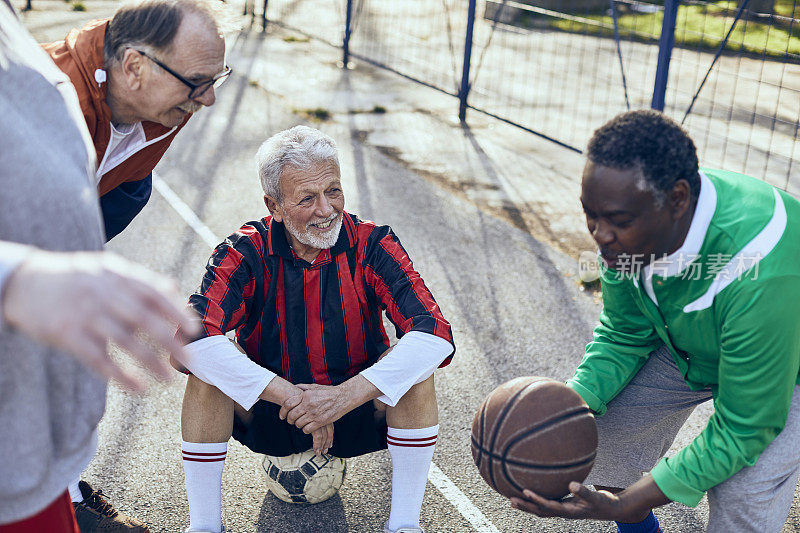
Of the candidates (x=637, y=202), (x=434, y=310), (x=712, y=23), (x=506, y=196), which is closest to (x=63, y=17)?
(x=506, y=196)

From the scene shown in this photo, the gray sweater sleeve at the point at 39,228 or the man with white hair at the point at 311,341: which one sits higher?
the gray sweater sleeve at the point at 39,228

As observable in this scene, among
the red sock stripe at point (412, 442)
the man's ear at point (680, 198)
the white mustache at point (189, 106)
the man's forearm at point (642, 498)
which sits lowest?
the red sock stripe at point (412, 442)

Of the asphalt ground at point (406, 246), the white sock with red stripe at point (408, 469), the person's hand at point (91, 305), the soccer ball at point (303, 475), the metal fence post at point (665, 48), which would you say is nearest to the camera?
the person's hand at point (91, 305)

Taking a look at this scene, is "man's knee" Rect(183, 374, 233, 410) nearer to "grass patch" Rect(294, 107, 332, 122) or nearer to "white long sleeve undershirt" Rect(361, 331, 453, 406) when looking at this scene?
"white long sleeve undershirt" Rect(361, 331, 453, 406)

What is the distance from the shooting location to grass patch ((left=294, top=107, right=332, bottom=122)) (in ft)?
29.3

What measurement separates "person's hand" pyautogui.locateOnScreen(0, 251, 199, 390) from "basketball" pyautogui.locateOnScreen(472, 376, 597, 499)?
1618mm

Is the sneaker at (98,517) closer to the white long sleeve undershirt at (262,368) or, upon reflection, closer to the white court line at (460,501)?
the white long sleeve undershirt at (262,368)

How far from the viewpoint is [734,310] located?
89.6 inches

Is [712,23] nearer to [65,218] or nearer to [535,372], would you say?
[535,372]

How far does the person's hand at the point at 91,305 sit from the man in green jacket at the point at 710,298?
145cm

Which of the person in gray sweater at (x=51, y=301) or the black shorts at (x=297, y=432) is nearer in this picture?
the person in gray sweater at (x=51, y=301)

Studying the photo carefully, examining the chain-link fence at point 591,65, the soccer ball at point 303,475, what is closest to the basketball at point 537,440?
the soccer ball at point 303,475

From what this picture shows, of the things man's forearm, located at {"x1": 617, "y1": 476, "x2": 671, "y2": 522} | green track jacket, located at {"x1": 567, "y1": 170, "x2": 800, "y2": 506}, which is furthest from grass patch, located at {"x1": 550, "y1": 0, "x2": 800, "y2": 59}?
man's forearm, located at {"x1": 617, "y1": 476, "x2": 671, "y2": 522}

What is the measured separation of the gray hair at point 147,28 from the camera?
8.59ft
